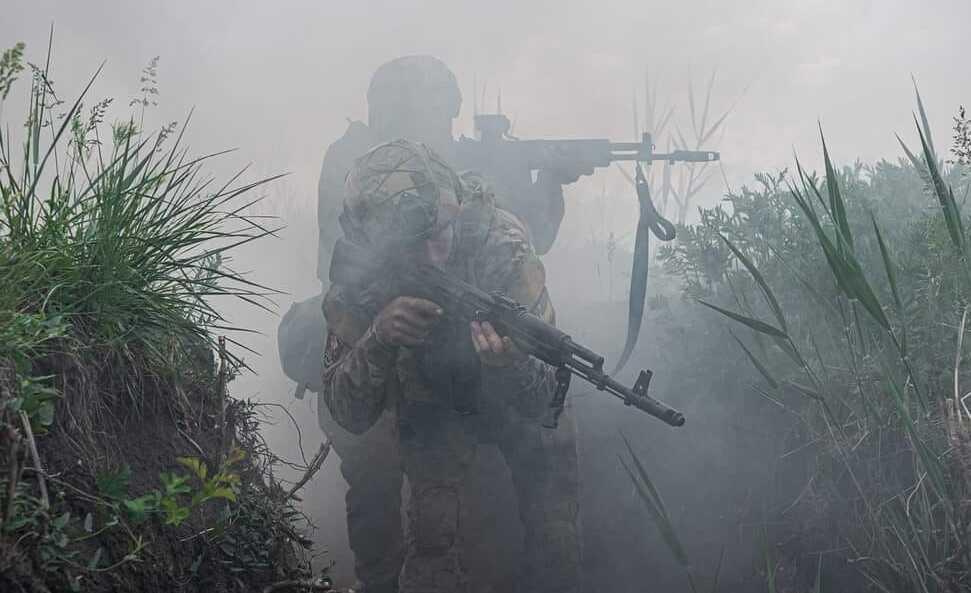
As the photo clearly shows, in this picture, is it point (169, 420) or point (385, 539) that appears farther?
point (385, 539)

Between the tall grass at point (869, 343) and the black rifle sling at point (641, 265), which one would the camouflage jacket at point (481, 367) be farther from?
the tall grass at point (869, 343)

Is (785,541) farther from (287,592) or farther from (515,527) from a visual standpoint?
(287,592)

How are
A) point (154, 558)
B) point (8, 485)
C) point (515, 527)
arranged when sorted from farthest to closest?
1. point (515, 527)
2. point (154, 558)
3. point (8, 485)

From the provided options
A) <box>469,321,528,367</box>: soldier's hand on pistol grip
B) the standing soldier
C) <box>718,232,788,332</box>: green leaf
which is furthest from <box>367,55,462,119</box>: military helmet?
<box>718,232,788,332</box>: green leaf

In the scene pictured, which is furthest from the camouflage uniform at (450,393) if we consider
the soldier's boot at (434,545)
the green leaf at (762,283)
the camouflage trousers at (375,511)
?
the green leaf at (762,283)

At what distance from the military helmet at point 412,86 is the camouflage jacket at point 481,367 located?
6.10 ft

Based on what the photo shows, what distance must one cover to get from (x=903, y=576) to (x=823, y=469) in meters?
0.89

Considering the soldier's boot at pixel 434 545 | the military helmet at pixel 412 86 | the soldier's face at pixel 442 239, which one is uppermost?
the military helmet at pixel 412 86

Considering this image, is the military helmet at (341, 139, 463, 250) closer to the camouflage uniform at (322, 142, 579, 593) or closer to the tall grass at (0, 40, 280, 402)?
the camouflage uniform at (322, 142, 579, 593)

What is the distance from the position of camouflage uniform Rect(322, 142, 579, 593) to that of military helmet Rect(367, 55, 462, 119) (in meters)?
1.77

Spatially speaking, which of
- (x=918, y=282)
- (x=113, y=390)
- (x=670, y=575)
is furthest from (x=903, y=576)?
(x=113, y=390)

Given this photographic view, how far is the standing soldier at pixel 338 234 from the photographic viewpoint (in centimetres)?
394

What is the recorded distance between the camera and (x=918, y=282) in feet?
10.2

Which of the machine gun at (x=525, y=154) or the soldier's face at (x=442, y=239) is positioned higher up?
the machine gun at (x=525, y=154)
